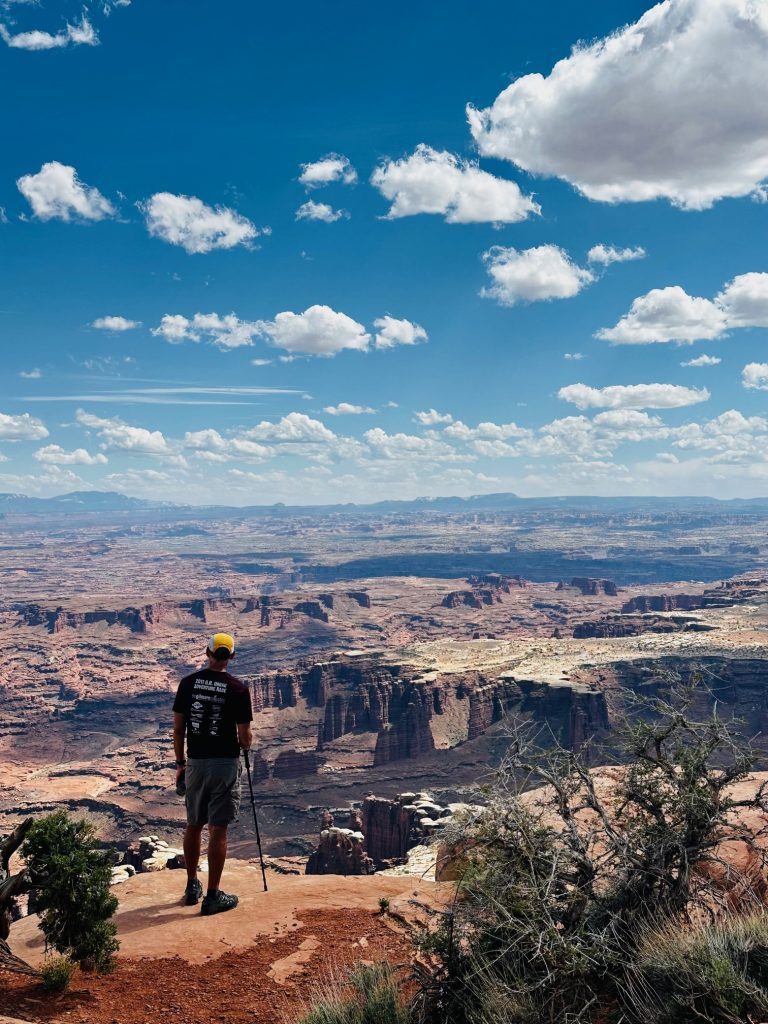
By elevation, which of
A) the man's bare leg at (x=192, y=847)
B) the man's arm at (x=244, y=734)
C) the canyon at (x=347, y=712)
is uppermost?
the man's arm at (x=244, y=734)

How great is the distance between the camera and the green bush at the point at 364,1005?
583 cm

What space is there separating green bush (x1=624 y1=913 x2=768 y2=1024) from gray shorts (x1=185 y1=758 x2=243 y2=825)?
16.5 feet

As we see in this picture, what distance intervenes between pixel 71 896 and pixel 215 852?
204 cm

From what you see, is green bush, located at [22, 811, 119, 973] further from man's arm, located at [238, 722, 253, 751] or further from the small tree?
the small tree

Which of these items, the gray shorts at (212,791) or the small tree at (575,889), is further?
the gray shorts at (212,791)

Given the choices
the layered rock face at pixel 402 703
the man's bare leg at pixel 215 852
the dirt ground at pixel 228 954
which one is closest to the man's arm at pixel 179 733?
the man's bare leg at pixel 215 852

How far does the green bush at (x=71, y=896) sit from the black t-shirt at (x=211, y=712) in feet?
5.78

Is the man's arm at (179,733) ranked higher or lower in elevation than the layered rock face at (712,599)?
higher

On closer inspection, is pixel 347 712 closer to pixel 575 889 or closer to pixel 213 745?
pixel 213 745

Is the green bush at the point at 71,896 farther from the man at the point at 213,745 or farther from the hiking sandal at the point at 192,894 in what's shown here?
the hiking sandal at the point at 192,894

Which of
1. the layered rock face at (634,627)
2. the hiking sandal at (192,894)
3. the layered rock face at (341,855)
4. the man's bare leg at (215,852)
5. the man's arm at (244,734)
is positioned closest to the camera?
the man's bare leg at (215,852)

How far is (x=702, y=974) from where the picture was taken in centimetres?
530

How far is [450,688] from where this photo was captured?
282ft

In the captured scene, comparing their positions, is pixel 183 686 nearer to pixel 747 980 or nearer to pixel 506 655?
pixel 747 980
